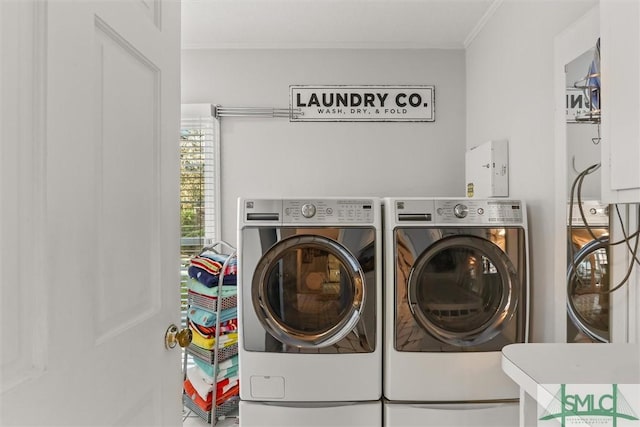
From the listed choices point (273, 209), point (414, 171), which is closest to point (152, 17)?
point (273, 209)

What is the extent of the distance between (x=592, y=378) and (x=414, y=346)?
93 centimetres

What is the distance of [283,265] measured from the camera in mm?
1873

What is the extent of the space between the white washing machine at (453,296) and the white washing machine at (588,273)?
24 cm

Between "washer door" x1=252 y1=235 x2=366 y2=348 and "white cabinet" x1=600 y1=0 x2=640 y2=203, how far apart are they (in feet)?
3.53

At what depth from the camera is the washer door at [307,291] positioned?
6.10ft

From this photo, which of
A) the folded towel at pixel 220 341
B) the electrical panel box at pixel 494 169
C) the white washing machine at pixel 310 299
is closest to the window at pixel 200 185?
the folded towel at pixel 220 341

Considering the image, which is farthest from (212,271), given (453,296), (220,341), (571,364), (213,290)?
(571,364)

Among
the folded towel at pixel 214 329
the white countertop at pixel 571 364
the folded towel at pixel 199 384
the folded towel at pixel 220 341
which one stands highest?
the white countertop at pixel 571 364

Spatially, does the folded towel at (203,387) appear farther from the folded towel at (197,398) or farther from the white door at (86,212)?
the white door at (86,212)

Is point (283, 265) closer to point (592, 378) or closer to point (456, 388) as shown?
point (456, 388)

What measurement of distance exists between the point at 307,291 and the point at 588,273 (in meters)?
1.14

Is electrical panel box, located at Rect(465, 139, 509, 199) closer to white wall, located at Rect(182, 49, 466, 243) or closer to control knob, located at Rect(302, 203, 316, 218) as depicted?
white wall, located at Rect(182, 49, 466, 243)

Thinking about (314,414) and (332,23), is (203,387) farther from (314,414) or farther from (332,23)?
(332,23)

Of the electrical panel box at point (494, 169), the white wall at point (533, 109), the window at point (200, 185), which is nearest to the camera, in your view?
the white wall at point (533, 109)
